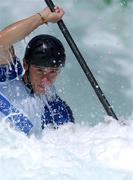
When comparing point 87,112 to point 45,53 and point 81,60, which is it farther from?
point 45,53

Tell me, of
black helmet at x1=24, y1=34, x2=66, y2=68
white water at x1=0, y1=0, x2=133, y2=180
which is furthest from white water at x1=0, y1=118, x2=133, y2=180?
black helmet at x1=24, y1=34, x2=66, y2=68

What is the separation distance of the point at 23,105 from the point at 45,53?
0.23 m

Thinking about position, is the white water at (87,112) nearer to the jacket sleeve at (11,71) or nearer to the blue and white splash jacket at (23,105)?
the blue and white splash jacket at (23,105)

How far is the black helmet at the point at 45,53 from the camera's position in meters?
2.66

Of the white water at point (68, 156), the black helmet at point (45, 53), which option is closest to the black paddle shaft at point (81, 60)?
the black helmet at point (45, 53)

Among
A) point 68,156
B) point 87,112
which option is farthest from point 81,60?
point 87,112

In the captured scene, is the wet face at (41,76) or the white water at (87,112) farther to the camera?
the wet face at (41,76)

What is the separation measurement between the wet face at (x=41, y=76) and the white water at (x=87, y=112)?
0.20 metres

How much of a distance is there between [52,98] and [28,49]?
0.76ft

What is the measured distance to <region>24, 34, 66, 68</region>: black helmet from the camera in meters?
2.66

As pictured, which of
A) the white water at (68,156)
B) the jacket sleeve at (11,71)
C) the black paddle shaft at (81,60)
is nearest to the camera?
the white water at (68,156)

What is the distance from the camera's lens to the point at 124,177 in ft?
7.32

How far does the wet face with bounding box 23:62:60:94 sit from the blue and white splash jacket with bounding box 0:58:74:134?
5 centimetres

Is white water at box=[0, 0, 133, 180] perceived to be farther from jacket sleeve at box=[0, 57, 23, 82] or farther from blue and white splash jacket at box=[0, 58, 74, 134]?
jacket sleeve at box=[0, 57, 23, 82]
